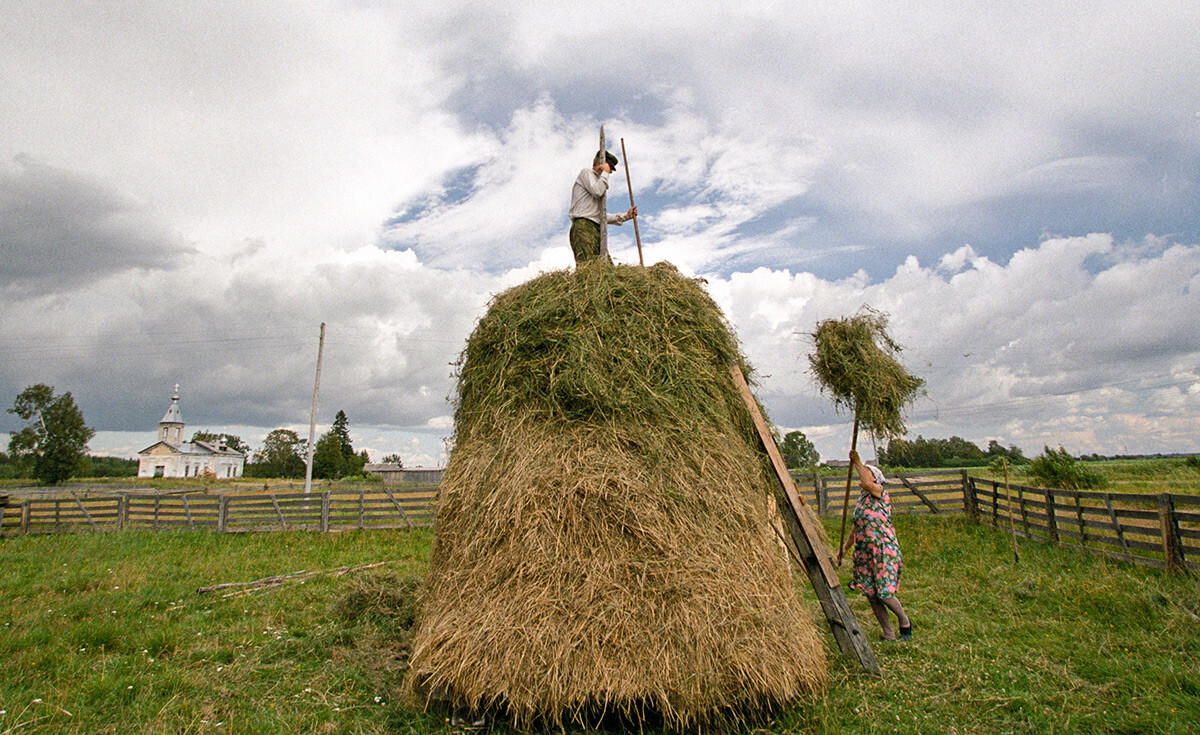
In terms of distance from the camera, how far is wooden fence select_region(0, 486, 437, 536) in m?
17.7

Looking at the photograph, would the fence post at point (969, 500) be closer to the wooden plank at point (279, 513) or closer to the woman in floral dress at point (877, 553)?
the woman in floral dress at point (877, 553)

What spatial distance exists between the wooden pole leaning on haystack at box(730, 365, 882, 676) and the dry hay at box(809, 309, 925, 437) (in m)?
1.04

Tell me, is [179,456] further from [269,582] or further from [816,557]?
[816,557]

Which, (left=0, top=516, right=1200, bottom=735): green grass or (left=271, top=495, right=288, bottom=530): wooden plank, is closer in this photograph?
(left=0, top=516, right=1200, bottom=735): green grass

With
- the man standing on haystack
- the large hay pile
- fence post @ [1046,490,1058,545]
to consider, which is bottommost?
fence post @ [1046,490,1058,545]

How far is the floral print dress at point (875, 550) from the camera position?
244 inches

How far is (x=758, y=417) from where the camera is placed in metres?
5.23

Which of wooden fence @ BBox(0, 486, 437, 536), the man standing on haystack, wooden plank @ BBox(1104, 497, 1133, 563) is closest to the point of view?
the man standing on haystack

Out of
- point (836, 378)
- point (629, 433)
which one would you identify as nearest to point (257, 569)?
point (629, 433)

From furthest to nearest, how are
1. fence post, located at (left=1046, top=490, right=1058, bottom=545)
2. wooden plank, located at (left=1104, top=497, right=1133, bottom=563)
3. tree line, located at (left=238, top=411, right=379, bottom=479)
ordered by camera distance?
1. tree line, located at (left=238, top=411, right=379, bottom=479)
2. fence post, located at (left=1046, top=490, right=1058, bottom=545)
3. wooden plank, located at (left=1104, top=497, right=1133, bottom=563)

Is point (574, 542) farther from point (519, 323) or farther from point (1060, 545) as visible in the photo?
point (1060, 545)

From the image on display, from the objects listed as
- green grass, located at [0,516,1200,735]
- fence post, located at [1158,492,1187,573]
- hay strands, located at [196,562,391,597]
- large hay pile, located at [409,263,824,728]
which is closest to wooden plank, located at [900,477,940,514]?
green grass, located at [0,516,1200,735]

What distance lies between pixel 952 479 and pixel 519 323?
1600cm

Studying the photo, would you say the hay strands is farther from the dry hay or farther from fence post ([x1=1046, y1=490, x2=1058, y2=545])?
fence post ([x1=1046, y1=490, x2=1058, y2=545])
